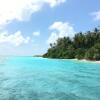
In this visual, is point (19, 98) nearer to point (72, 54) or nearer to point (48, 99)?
point (48, 99)

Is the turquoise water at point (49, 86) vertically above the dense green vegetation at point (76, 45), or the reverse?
the dense green vegetation at point (76, 45)

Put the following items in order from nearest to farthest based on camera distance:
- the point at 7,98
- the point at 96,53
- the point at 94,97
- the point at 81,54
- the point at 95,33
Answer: the point at 7,98
the point at 94,97
the point at 96,53
the point at 81,54
the point at 95,33

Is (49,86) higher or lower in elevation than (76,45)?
lower

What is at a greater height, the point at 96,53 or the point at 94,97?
the point at 96,53

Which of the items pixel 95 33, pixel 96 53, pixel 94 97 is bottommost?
pixel 94 97

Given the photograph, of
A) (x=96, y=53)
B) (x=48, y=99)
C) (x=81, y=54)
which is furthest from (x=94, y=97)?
(x=81, y=54)

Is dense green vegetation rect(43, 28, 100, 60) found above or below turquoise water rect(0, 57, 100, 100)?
above

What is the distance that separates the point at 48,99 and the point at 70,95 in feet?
7.49

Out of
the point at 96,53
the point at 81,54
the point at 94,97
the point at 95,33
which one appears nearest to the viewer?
the point at 94,97

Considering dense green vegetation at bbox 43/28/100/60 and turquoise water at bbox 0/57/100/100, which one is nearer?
turquoise water at bbox 0/57/100/100

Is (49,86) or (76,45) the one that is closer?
(49,86)

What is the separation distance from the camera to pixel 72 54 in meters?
106

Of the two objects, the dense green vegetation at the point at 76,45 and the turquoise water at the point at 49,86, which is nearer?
the turquoise water at the point at 49,86

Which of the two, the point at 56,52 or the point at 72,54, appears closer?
the point at 72,54
